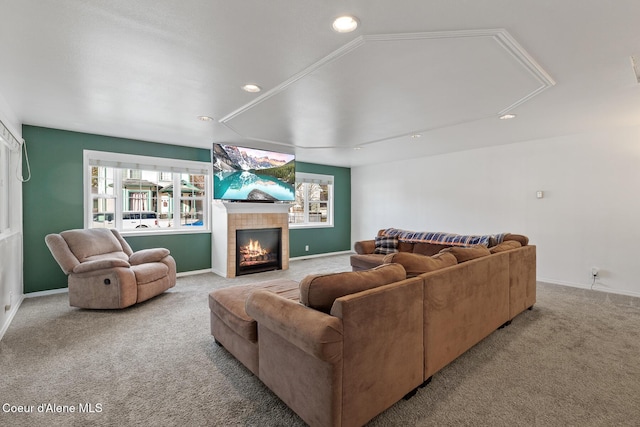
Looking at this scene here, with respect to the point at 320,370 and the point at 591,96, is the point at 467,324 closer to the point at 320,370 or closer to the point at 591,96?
the point at 320,370

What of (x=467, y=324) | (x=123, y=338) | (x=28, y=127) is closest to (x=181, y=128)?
(x=28, y=127)

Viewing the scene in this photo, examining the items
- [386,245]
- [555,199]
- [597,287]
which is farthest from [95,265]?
[597,287]

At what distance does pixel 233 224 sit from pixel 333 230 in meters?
3.09

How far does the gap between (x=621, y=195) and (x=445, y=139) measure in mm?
2477

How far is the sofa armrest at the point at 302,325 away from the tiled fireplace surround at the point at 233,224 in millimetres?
3525

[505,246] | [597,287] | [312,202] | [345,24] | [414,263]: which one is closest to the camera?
[345,24]

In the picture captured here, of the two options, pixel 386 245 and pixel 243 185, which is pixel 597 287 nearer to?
pixel 386 245

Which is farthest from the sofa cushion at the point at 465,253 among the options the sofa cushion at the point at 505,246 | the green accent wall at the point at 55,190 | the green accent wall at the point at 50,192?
the green accent wall at the point at 50,192

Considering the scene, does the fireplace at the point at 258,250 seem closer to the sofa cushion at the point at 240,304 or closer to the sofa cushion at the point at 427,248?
the sofa cushion at the point at 427,248

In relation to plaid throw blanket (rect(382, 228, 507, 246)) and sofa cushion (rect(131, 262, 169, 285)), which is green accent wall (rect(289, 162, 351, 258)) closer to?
plaid throw blanket (rect(382, 228, 507, 246))

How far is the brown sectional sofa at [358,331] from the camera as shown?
4.85 feet

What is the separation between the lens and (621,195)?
4172mm

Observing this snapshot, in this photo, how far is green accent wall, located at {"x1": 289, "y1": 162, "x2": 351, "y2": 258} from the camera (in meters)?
7.02

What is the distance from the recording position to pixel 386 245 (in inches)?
202
